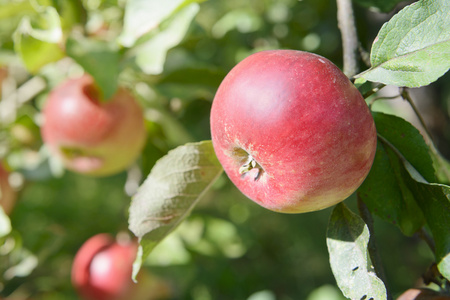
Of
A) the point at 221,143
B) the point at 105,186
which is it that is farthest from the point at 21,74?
the point at 221,143

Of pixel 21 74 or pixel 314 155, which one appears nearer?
pixel 314 155

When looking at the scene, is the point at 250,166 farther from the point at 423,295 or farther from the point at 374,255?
the point at 423,295

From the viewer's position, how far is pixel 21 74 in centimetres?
176

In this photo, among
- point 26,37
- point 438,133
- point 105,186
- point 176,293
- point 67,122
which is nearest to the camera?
point 26,37

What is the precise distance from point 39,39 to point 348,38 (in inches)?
28.6

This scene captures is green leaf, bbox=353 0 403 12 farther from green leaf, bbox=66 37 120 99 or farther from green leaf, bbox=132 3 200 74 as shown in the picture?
green leaf, bbox=66 37 120 99

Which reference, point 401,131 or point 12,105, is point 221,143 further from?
point 12,105

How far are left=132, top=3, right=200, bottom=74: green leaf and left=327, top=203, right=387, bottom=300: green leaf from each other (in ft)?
1.89

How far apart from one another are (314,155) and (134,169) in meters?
1.15

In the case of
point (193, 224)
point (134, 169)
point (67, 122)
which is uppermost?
point (67, 122)

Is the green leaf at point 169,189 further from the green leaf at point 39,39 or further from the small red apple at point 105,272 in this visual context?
the small red apple at point 105,272

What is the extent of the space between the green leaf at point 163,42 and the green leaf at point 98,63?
0.08 meters

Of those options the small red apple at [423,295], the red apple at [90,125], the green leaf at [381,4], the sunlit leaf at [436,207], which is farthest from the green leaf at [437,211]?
the red apple at [90,125]

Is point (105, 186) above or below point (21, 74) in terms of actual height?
below
